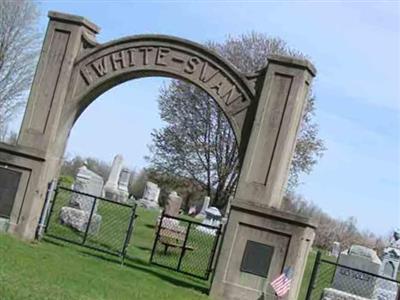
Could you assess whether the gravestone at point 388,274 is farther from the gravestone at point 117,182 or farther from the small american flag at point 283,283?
the gravestone at point 117,182

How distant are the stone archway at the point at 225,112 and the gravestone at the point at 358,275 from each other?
25.3ft

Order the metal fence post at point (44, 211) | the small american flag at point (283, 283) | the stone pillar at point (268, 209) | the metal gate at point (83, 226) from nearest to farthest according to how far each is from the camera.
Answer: the small american flag at point (283, 283) → the stone pillar at point (268, 209) → the metal fence post at point (44, 211) → the metal gate at point (83, 226)

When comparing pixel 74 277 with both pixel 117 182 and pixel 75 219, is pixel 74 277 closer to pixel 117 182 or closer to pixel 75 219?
pixel 75 219

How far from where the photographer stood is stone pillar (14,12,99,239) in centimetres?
1509

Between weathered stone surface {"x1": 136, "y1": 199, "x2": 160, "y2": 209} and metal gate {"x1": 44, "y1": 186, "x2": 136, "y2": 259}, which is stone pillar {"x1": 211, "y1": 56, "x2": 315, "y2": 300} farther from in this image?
weathered stone surface {"x1": 136, "y1": 199, "x2": 160, "y2": 209}

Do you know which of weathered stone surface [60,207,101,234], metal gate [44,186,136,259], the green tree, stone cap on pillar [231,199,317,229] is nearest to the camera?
stone cap on pillar [231,199,317,229]

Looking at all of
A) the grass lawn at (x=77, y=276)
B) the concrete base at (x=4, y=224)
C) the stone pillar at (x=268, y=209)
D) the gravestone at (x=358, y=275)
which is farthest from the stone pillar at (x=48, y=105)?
the gravestone at (x=358, y=275)

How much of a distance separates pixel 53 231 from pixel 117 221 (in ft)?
23.0

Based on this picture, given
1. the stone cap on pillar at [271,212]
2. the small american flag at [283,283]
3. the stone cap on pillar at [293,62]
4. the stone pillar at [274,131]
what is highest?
the stone cap on pillar at [293,62]

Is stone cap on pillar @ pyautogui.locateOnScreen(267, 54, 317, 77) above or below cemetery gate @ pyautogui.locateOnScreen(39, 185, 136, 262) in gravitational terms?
above

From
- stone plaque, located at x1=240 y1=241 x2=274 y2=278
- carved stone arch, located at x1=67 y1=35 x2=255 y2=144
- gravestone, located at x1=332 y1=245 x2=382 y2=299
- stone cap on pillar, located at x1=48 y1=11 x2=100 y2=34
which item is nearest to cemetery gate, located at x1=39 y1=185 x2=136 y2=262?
carved stone arch, located at x1=67 y1=35 x2=255 y2=144

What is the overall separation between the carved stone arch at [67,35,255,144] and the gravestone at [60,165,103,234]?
3.67 meters

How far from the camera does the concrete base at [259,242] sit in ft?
43.0

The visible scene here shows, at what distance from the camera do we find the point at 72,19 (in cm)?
1551
